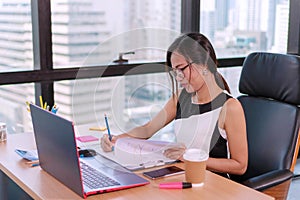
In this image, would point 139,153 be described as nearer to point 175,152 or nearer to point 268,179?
point 175,152

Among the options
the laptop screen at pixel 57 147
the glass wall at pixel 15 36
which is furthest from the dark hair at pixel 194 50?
the glass wall at pixel 15 36

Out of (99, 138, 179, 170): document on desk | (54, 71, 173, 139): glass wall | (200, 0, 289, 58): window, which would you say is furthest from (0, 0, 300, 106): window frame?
(99, 138, 179, 170): document on desk

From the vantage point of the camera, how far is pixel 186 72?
6.45ft

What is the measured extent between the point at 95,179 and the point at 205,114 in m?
0.65

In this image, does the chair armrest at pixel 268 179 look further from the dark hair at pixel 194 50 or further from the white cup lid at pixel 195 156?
the dark hair at pixel 194 50

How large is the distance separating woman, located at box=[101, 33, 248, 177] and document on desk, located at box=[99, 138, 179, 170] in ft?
0.11

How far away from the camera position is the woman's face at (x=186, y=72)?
1.96 metres

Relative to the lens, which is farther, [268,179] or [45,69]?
[45,69]

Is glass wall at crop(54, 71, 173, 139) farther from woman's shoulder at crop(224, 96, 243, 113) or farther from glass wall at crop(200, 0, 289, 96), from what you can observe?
glass wall at crop(200, 0, 289, 96)

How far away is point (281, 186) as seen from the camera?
198 centimetres

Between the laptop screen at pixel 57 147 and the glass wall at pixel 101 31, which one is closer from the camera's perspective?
the laptop screen at pixel 57 147

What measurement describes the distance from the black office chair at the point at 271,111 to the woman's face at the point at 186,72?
36 cm

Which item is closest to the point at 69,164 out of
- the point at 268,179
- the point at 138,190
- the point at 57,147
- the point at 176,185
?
the point at 57,147

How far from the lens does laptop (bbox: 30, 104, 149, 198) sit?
147 centimetres
